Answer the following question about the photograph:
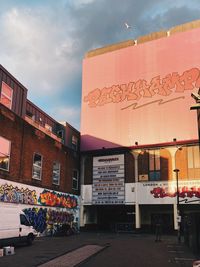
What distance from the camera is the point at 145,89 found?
39406mm

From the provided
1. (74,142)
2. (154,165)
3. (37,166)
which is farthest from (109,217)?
(37,166)

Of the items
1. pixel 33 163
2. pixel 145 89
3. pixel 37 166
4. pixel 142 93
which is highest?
pixel 145 89

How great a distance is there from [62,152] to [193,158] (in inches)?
575

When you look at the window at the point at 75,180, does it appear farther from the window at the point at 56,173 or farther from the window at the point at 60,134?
the window at the point at 60,134

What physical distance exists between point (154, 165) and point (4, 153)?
59.5 feet

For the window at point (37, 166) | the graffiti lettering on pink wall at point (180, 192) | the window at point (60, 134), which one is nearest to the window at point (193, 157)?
the graffiti lettering on pink wall at point (180, 192)

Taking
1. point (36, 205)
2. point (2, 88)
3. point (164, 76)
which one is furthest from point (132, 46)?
point (36, 205)

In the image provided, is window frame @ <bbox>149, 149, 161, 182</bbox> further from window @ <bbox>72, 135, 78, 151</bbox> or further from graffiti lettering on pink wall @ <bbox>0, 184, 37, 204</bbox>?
graffiti lettering on pink wall @ <bbox>0, 184, 37, 204</bbox>

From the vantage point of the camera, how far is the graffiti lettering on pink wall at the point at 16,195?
24159 mm

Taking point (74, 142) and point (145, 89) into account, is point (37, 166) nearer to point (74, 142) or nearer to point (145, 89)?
point (74, 142)

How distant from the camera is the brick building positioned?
2544 centimetres

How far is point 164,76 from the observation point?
38781 millimetres

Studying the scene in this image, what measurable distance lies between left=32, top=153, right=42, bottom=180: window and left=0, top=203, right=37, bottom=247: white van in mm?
8795

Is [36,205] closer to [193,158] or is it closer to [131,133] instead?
[131,133]
